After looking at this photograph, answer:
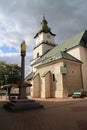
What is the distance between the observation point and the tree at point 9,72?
50.4m

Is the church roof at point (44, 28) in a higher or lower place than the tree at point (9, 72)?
higher

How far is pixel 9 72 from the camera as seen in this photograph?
2074 inches

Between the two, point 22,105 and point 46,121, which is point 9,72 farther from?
point 46,121

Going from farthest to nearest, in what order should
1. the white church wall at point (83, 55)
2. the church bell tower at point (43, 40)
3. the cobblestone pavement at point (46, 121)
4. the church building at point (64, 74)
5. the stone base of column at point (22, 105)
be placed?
the church bell tower at point (43, 40) < the white church wall at point (83, 55) < the church building at point (64, 74) < the stone base of column at point (22, 105) < the cobblestone pavement at point (46, 121)

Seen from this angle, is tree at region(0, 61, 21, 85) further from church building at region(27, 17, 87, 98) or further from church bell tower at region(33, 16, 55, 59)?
church building at region(27, 17, 87, 98)

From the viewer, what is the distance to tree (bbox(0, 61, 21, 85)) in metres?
50.4

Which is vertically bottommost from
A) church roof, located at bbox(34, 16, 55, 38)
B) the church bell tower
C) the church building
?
the church building

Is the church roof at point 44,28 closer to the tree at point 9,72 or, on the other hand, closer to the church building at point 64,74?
Answer: the church building at point 64,74

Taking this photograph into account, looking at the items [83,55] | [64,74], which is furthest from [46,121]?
[83,55]

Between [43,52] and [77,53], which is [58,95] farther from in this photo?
[43,52]

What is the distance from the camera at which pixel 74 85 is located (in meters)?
24.3

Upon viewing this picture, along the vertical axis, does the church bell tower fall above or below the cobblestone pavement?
above

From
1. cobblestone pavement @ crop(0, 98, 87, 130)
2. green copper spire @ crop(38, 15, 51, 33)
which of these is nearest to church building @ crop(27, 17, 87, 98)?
green copper spire @ crop(38, 15, 51, 33)

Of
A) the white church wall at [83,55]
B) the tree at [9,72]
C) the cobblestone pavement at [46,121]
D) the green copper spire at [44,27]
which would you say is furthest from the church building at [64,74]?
the tree at [9,72]
